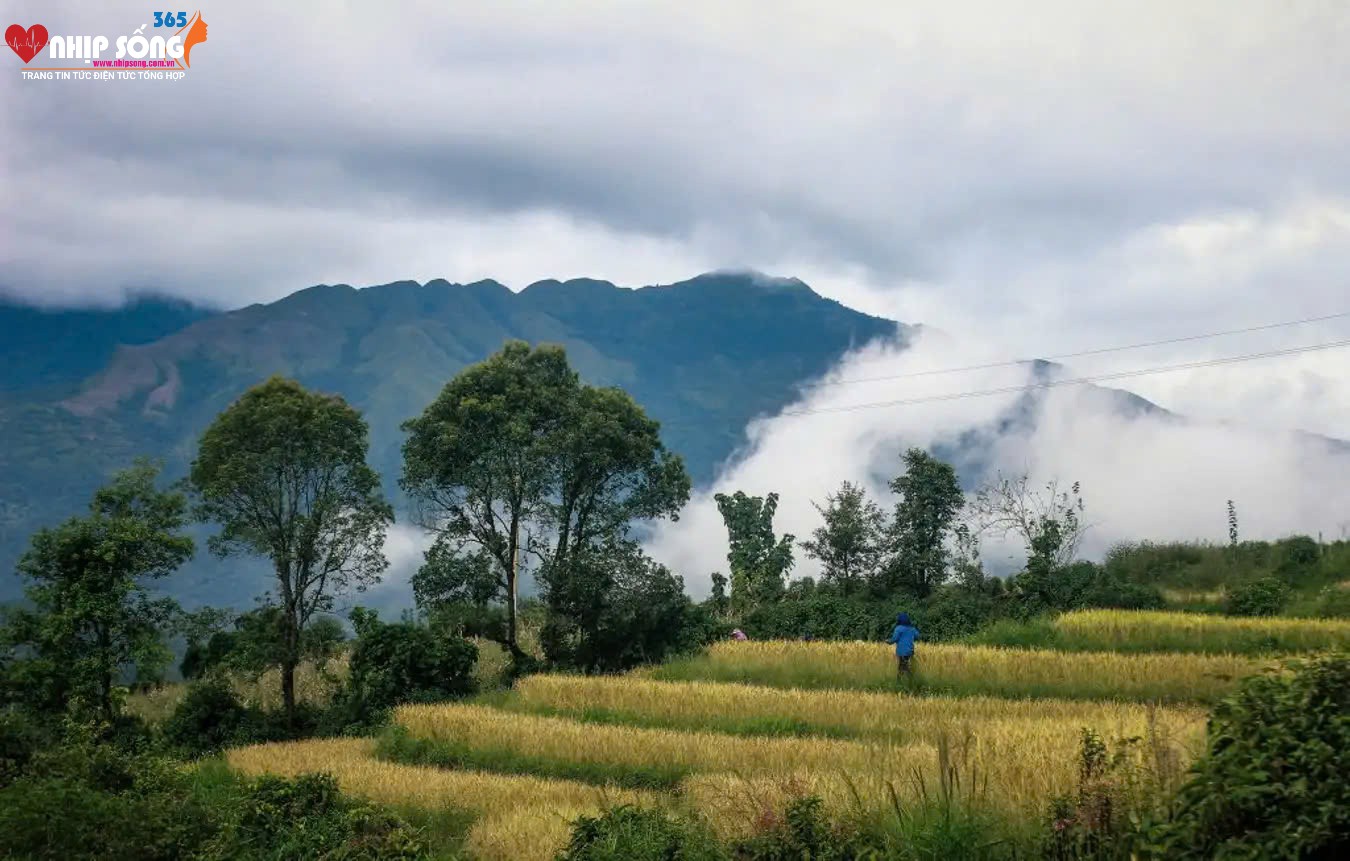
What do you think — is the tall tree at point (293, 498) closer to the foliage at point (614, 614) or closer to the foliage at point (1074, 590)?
the foliage at point (614, 614)

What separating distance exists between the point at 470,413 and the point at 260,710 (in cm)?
1168

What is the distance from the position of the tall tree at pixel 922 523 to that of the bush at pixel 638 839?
32622 mm

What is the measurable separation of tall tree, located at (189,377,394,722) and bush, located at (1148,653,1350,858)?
26554mm

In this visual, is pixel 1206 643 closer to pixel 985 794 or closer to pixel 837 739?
pixel 837 739

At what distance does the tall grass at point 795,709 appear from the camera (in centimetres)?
1845

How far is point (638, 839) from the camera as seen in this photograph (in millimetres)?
10094

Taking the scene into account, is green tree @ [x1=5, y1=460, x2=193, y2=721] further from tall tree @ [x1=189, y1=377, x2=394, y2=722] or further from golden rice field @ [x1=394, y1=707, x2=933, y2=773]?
golden rice field @ [x1=394, y1=707, x2=933, y2=773]

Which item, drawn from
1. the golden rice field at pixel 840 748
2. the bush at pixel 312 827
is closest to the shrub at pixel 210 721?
the golden rice field at pixel 840 748

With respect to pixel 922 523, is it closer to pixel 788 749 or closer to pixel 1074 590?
pixel 1074 590

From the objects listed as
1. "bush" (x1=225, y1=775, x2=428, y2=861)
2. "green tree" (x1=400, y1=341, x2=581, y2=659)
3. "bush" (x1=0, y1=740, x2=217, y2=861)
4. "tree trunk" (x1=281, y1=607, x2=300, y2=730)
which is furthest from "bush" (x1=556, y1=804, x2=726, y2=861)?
"green tree" (x1=400, y1=341, x2=581, y2=659)

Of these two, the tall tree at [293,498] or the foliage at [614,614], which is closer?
the tall tree at [293,498]

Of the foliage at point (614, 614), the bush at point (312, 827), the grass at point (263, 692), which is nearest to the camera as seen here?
the bush at point (312, 827)

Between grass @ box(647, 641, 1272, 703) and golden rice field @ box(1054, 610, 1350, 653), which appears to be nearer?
grass @ box(647, 641, 1272, 703)

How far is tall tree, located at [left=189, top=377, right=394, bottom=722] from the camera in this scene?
96.3ft
